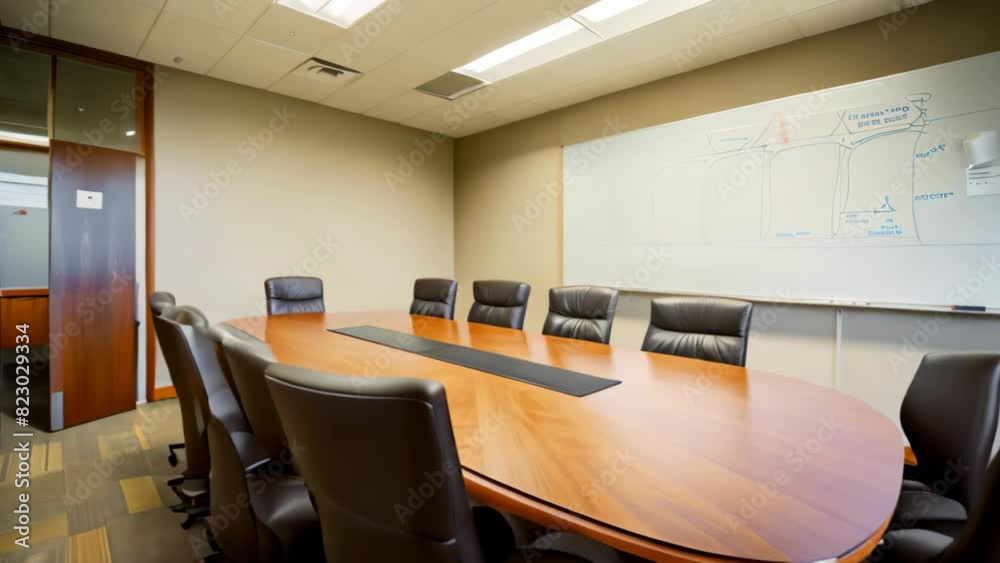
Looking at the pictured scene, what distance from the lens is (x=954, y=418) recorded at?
140 centimetres

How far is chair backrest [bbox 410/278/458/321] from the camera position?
3938 mm

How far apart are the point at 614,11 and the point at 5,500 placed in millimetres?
4553

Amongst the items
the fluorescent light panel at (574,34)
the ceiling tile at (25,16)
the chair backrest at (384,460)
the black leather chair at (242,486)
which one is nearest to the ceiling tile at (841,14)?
the fluorescent light panel at (574,34)

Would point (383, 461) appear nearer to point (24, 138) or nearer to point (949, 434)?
point (949, 434)

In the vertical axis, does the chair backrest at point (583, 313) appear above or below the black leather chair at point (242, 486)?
above

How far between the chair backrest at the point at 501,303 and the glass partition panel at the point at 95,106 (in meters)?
3.19

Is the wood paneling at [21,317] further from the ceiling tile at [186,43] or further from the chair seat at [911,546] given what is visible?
the chair seat at [911,546]

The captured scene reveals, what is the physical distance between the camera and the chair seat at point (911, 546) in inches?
45.0

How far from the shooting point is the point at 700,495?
0.94 metres

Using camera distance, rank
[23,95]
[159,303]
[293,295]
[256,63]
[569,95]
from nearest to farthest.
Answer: [159,303] → [256,63] → [293,295] → [23,95] → [569,95]

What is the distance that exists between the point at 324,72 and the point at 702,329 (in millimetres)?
3685

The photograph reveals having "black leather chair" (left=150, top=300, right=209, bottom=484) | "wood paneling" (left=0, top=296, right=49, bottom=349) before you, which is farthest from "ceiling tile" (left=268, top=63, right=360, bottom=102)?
"wood paneling" (left=0, top=296, right=49, bottom=349)

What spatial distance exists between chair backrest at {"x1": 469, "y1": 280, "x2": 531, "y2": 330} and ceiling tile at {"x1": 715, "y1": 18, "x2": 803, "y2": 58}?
2344 millimetres

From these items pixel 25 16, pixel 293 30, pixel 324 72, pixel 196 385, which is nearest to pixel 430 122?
pixel 324 72
